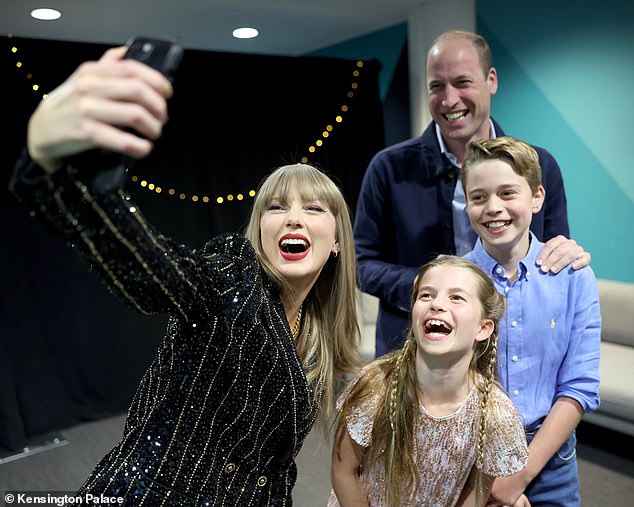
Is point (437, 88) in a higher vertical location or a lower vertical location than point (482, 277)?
higher

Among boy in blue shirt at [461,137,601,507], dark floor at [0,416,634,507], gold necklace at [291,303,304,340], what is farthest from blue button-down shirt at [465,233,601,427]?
dark floor at [0,416,634,507]

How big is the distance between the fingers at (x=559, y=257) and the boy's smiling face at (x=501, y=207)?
5cm

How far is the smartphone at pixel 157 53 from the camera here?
24.4 inches

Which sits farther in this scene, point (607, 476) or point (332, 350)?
point (607, 476)

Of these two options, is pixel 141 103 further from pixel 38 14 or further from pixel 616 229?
pixel 38 14

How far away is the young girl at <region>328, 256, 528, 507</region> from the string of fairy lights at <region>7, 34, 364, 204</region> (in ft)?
9.62

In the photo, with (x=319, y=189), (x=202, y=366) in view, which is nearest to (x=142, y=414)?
(x=202, y=366)

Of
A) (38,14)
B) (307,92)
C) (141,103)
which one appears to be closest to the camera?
(141,103)

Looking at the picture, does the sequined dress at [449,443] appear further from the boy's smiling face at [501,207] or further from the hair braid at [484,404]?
the boy's smiling face at [501,207]

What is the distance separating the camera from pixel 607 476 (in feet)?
10.4

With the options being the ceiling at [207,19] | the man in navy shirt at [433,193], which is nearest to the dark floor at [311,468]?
the man in navy shirt at [433,193]

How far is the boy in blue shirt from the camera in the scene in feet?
4.60

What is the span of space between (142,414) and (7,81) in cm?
337

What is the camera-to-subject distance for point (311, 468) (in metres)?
3.45
